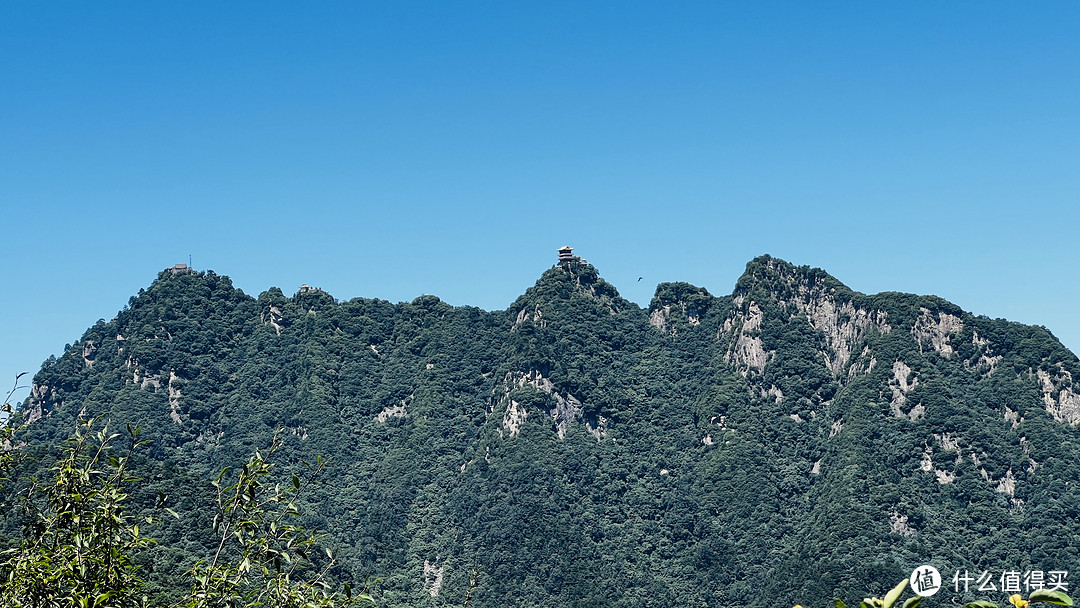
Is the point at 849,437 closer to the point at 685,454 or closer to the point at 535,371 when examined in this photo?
the point at 685,454

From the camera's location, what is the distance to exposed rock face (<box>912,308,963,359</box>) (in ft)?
589

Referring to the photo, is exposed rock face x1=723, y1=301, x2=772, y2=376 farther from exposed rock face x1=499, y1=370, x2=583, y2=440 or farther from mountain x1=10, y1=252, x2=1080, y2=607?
exposed rock face x1=499, y1=370, x2=583, y2=440

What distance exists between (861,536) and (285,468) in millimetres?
83490

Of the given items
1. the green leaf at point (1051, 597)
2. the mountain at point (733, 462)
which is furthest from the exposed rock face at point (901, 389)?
the green leaf at point (1051, 597)

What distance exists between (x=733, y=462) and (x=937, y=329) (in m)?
36.3

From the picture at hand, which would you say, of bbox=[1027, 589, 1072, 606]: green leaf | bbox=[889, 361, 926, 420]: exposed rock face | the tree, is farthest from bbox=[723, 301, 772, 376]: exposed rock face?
bbox=[1027, 589, 1072, 606]: green leaf

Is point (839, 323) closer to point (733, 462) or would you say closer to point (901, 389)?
point (901, 389)

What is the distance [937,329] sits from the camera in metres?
180

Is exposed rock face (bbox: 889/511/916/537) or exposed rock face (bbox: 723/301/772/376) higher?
exposed rock face (bbox: 723/301/772/376)

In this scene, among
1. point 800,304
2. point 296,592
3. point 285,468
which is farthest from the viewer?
point 800,304

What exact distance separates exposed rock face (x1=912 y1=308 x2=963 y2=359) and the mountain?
1.08 ft

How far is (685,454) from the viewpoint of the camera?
18688 centimetres

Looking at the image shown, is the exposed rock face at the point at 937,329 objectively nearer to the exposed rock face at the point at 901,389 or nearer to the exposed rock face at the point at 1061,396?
the exposed rock face at the point at 901,389

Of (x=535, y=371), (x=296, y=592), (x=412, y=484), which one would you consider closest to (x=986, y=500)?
(x=535, y=371)
